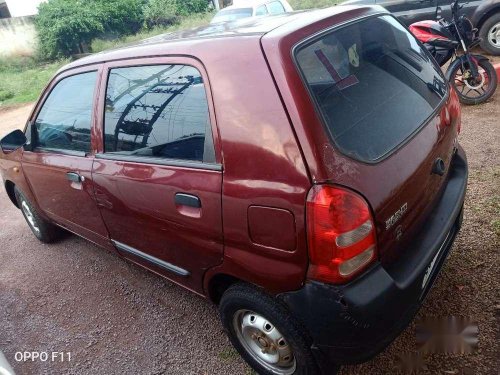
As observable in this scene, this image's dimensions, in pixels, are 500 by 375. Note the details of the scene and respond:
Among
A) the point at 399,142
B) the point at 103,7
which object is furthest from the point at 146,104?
the point at 103,7

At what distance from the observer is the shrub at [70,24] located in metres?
19.8

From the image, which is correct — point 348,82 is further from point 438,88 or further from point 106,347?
point 106,347

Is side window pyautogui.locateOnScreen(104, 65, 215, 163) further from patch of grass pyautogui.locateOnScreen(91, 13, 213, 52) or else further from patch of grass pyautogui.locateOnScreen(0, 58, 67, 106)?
patch of grass pyautogui.locateOnScreen(91, 13, 213, 52)

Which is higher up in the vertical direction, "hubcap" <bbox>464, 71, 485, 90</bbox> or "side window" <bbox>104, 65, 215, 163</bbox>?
"side window" <bbox>104, 65, 215, 163</bbox>

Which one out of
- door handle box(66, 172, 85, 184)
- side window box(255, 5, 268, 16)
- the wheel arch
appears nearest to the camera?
door handle box(66, 172, 85, 184)

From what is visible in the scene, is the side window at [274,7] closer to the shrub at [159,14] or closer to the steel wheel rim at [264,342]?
the steel wheel rim at [264,342]

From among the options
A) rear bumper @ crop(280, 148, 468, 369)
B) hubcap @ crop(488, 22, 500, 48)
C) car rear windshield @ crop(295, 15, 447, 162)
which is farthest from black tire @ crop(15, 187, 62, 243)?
hubcap @ crop(488, 22, 500, 48)

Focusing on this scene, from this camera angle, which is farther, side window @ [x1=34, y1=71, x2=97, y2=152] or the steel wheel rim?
side window @ [x1=34, y1=71, x2=97, y2=152]

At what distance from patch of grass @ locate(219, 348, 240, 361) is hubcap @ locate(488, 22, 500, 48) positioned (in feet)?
21.5

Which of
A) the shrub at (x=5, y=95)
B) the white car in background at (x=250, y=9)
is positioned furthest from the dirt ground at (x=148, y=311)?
the shrub at (x=5, y=95)

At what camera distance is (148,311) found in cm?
272

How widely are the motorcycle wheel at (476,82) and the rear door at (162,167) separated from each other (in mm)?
4035

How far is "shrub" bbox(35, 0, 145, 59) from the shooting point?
779 inches

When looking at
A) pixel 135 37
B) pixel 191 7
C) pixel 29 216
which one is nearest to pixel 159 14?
pixel 191 7
